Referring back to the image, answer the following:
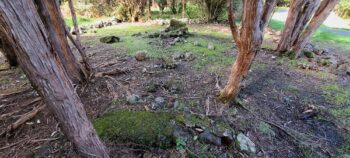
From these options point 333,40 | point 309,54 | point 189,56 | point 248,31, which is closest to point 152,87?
point 248,31

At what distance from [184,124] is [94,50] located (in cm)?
349

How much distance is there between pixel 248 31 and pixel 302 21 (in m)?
3.19

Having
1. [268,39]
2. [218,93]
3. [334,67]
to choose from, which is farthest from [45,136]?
[268,39]

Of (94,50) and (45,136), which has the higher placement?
(94,50)

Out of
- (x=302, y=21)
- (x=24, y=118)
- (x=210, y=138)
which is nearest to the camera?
(x=210, y=138)

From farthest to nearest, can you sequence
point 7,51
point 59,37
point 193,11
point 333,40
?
point 193,11 < point 333,40 < point 7,51 < point 59,37

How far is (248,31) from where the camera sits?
6.57 feet

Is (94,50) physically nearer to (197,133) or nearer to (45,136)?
(45,136)

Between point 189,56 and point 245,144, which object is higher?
point 189,56

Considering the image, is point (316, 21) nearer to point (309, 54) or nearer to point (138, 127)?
point (309, 54)

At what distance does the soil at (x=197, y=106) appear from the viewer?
1.82 metres

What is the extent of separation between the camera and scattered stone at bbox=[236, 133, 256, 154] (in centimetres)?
188

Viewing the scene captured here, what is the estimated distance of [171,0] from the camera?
36.7 feet

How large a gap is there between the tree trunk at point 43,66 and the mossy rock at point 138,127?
0.43 m
